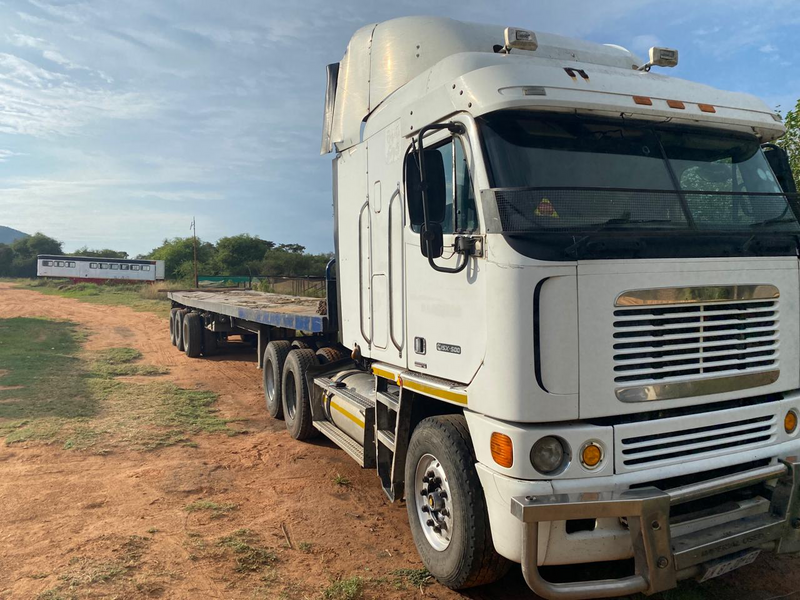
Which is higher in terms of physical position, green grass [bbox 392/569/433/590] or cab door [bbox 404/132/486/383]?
cab door [bbox 404/132/486/383]

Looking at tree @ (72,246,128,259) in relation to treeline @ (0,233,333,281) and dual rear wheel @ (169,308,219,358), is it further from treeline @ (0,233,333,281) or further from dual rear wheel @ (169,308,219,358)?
dual rear wheel @ (169,308,219,358)

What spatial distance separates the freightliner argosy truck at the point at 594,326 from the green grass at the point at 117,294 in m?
23.7

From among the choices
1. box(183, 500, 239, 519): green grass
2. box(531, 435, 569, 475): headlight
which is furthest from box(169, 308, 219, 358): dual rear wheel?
box(531, 435, 569, 475): headlight

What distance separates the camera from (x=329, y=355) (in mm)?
6871

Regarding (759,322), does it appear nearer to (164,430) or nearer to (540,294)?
(540,294)

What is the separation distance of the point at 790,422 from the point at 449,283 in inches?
87.8

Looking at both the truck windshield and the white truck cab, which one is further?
the truck windshield

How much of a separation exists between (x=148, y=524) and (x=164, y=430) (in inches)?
115

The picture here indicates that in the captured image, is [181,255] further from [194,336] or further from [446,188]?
[446,188]

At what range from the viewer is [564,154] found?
3.42 m

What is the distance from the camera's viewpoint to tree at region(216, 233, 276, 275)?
177 feet

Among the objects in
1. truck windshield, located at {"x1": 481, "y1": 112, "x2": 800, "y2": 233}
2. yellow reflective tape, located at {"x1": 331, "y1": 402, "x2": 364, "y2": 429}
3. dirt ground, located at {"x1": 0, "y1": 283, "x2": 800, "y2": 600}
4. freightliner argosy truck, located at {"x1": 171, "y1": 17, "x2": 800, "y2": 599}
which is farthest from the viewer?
yellow reflective tape, located at {"x1": 331, "y1": 402, "x2": 364, "y2": 429}

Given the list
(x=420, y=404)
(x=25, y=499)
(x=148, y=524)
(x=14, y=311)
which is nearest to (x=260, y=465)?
(x=148, y=524)

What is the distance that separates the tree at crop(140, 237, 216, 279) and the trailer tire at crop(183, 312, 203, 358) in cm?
4316
